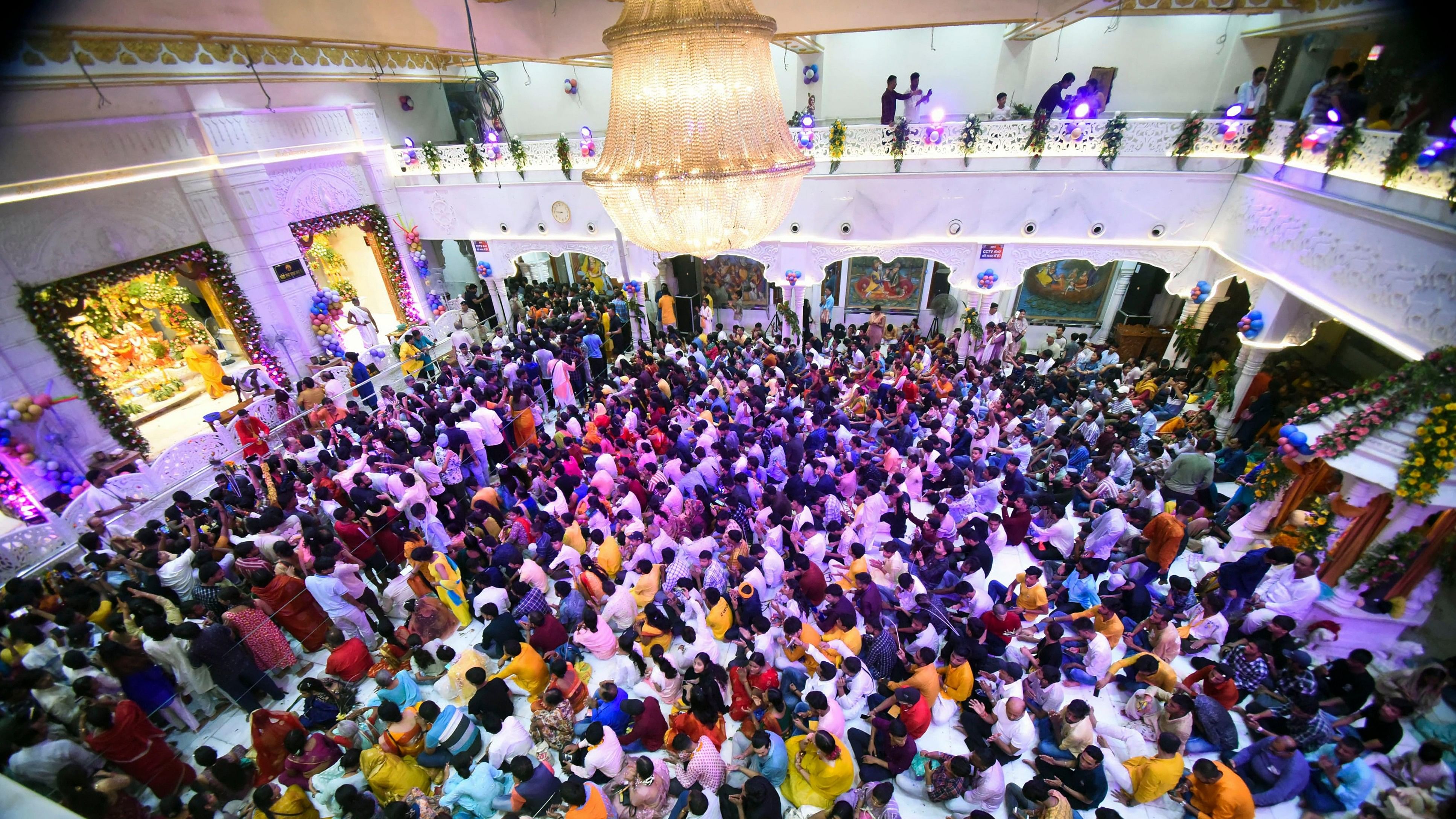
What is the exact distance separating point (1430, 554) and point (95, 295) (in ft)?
55.4

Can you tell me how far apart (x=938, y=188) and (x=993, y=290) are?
230 cm

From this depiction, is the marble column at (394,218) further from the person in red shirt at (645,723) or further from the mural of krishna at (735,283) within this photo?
the person in red shirt at (645,723)

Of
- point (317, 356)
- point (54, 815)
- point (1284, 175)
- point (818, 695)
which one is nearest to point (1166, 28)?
point (1284, 175)

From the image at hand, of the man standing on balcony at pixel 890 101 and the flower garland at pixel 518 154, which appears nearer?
the man standing on balcony at pixel 890 101

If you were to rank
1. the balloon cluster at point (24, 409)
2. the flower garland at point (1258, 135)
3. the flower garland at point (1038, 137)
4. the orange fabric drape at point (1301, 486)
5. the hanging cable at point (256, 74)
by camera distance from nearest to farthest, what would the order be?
the orange fabric drape at point (1301, 486)
the balloon cluster at point (24, 409)
the hanging cable at point (256, 74)
the flower garland at point (1258, 135)
the flower garland at point (1038, 137)

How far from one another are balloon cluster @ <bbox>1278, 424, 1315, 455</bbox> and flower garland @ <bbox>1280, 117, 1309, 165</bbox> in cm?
463

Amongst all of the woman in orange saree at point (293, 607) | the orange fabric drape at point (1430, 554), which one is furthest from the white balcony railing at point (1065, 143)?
the woman in orange saree at point (293, 607)

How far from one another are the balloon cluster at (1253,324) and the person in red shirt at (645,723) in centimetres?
966

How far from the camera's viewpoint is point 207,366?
10633mm

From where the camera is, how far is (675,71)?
2.94 metres

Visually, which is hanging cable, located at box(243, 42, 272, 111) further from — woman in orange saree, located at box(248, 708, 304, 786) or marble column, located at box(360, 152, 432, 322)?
woman in orange saree, located at box(248, 708, 304, 786)

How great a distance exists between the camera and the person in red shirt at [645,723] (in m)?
4.51

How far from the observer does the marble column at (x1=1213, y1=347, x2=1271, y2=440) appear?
328 inches

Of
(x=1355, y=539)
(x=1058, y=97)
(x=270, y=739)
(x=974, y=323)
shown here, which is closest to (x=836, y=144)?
(x=1058, y=97)
